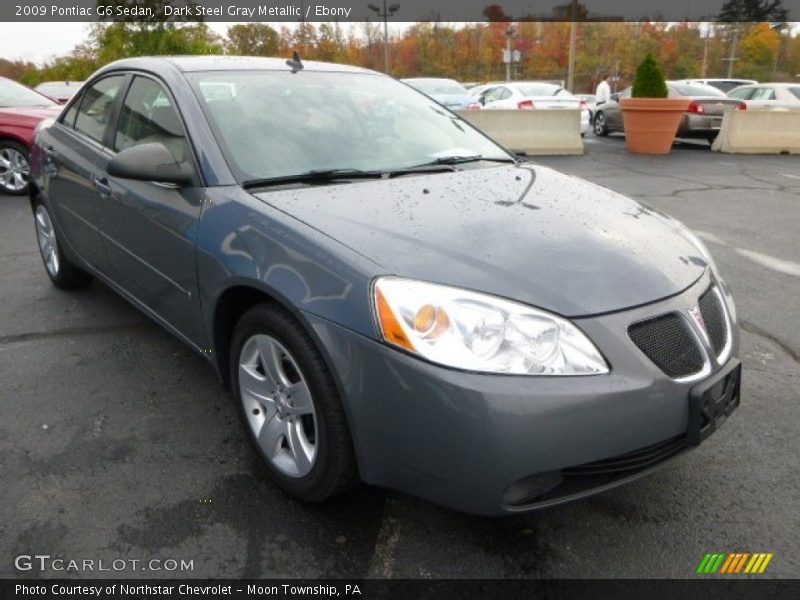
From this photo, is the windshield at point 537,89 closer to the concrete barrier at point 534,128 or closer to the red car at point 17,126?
the concrete barrier at point 534,128

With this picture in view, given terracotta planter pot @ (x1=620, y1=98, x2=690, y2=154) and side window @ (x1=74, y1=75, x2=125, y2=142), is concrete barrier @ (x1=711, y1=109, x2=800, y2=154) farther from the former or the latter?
side window @ (x1=74, y1=75, x2=125, y2=142)

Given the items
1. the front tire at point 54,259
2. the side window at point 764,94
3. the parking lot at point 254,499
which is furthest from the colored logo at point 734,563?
the side window at point 764,94

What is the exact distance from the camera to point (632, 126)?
12.8m

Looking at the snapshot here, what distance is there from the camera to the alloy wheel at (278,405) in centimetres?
223

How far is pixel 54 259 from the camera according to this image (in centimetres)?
458

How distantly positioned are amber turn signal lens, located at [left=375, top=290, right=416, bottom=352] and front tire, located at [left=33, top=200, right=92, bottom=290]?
10.6 ft

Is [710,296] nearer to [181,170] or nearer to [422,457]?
[422,457]

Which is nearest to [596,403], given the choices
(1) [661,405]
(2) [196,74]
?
(1) [661,405]

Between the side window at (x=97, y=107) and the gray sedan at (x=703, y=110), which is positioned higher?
the side window at (x=97, y=107)

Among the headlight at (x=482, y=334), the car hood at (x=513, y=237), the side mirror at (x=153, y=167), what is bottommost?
the headlight at (x=482, y=334)

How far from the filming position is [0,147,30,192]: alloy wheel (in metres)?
8.48

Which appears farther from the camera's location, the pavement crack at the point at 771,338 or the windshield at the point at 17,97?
the windshield at the point at 17,97

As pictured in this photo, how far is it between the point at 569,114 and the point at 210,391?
1147 centimetres

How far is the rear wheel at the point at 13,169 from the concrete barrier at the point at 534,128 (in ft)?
25.3
